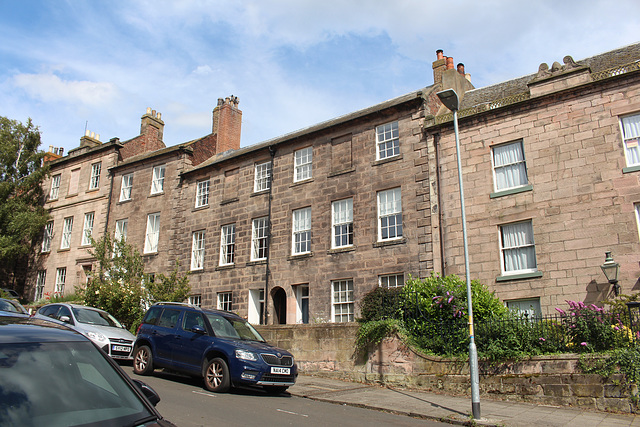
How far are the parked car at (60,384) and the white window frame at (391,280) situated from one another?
51.8ft

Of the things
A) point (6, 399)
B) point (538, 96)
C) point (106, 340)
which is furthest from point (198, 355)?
point (538, 96)

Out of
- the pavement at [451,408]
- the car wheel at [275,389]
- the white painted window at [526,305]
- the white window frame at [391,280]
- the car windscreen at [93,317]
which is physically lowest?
the pavement at [451,408]

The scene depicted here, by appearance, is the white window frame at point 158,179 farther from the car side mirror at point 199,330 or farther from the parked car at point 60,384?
the parked car at point 60,384

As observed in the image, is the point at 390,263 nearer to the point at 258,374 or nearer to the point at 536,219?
the point at 536,219

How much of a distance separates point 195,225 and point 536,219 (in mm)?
17794

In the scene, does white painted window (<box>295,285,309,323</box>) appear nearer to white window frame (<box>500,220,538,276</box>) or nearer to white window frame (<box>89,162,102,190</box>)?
white window frame (<box>500,220,538,276</box>)

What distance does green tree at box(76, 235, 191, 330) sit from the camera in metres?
22.4

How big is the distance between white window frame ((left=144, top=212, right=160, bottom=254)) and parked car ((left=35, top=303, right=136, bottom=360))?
11.8 meters

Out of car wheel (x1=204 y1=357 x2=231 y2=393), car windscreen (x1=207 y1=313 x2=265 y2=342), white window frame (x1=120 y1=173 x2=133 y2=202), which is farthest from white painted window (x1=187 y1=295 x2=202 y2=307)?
car wheel (x1=204 y1=357 x2=231 y2=393)

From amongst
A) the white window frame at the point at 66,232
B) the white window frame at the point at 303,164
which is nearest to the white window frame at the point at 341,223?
the white window frame at the point at 303,164

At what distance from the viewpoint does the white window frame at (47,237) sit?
3541 cm

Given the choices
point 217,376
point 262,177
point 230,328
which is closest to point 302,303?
point 262,177

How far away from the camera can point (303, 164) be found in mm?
23875

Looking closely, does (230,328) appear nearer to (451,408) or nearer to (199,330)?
(199,330)
